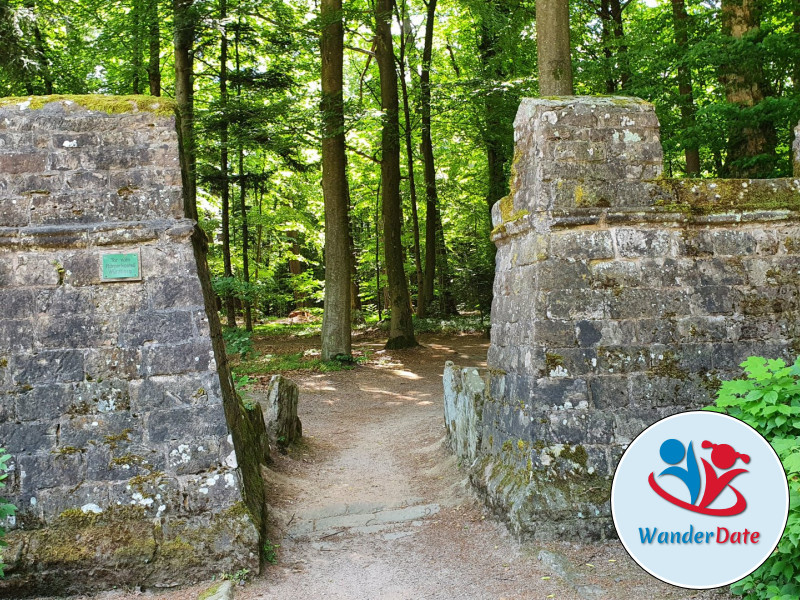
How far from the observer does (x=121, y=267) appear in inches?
180

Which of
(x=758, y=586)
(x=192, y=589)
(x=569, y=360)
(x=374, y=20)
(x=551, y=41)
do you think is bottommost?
(x=192, y=589)

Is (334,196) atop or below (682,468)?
atop

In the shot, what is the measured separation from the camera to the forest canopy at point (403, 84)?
32.1ft

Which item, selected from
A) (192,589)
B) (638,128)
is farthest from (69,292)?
(638,128)

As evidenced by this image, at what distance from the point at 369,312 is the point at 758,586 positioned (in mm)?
22788

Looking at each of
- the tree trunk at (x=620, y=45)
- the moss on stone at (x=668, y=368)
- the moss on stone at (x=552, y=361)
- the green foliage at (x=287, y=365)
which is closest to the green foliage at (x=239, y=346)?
the green foliage at (x=287, y=365)

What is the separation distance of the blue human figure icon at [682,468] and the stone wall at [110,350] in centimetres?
283

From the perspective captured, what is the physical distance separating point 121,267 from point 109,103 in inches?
47.7

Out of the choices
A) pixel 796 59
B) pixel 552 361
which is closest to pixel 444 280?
pixel 796 59

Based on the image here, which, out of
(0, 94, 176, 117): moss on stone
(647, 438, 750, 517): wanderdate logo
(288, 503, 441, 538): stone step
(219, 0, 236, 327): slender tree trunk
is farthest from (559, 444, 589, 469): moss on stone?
(219, 0, 236, 327): slender tree trunk

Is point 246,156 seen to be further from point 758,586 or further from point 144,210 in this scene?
point 758,586

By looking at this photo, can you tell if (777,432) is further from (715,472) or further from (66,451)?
(66,451)

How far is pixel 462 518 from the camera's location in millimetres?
5438

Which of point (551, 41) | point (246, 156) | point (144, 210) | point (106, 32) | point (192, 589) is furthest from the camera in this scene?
point (246, 156)
